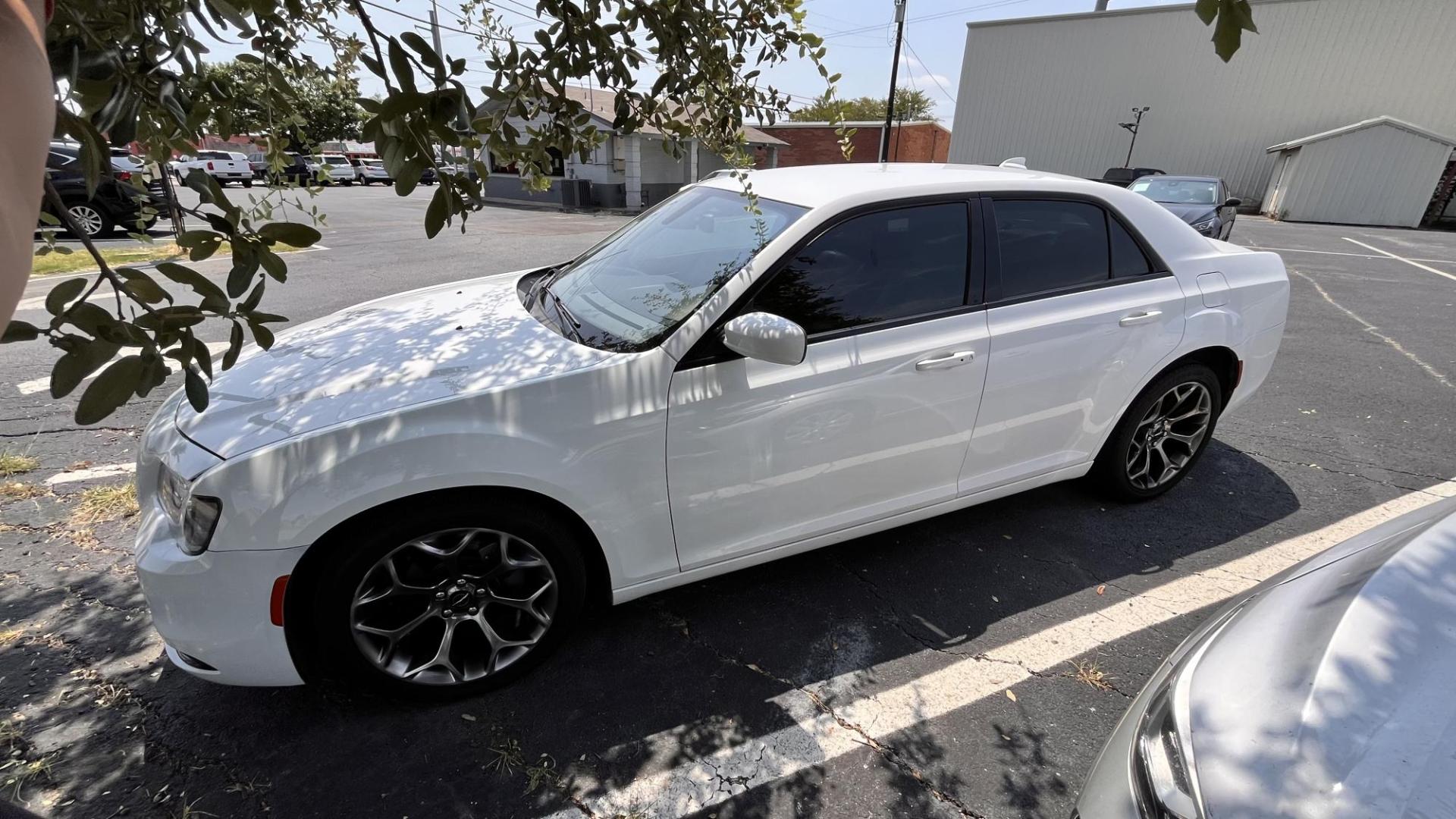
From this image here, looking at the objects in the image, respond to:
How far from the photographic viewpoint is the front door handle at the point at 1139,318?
2.99m

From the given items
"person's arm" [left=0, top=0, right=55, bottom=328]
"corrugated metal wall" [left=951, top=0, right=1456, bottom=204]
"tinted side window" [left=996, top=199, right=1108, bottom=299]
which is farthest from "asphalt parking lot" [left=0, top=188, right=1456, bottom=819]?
"corrugated metal wall" [left=951, top=0, right=1456, bottom=204]

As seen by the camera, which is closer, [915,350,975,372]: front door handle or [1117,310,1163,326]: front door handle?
[915,350,975,372]: front door handle

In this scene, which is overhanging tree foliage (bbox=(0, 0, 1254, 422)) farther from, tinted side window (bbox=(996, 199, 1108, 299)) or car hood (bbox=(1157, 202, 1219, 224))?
car hood (bbox=(1157, 202, 1219, 224))

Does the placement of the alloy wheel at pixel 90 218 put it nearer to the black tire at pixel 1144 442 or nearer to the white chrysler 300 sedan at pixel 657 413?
the white chrysler 300 sedan at pixel 657 413

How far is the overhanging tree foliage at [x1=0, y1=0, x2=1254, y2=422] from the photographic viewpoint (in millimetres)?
1338

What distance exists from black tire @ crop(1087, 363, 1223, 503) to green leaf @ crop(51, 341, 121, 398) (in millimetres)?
3701

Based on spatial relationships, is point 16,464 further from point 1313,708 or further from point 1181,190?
point 1181,190

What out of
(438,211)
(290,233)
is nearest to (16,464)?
(290,233)

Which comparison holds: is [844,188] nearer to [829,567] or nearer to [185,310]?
[829,567]

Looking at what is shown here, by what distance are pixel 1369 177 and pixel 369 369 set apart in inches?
1336

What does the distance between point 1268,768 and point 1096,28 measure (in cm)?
4239

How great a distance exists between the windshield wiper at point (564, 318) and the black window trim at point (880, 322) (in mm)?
458

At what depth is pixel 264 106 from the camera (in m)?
1.98

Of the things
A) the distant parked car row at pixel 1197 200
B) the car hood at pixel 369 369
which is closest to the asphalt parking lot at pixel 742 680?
the car hood at pixel 369 369
